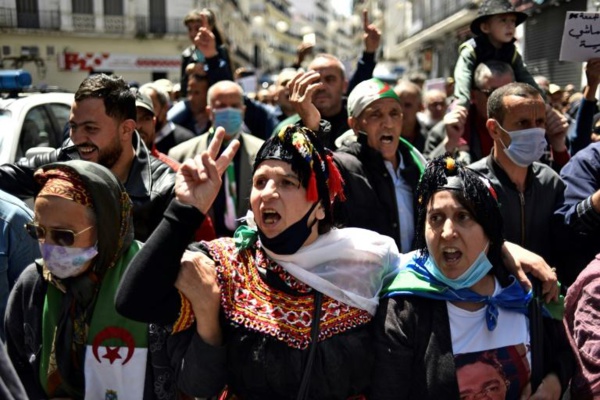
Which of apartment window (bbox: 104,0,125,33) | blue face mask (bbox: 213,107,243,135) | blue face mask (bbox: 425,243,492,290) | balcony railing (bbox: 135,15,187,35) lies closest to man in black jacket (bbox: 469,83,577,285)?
blue face mask (bbox: 425,243,492,290)

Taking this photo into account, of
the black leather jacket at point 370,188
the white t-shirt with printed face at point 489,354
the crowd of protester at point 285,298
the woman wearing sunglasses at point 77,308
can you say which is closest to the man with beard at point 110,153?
the crowd of protester at point 285,298

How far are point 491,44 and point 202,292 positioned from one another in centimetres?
387

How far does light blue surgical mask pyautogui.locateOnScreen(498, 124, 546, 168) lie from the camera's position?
3.72m

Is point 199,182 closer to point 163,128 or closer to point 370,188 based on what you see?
point 370,188

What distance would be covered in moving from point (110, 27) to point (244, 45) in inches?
1611

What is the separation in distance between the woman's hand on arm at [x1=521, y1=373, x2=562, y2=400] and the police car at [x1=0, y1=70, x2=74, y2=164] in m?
4.61

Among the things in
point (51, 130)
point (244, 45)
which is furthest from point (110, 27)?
point (244, 45)

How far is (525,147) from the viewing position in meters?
3.72

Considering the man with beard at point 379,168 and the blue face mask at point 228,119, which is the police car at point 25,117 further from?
the man with beard at point 379,168

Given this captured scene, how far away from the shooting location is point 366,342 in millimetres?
2598

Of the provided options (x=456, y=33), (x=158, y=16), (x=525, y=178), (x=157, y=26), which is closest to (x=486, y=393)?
(x=525, y=178)

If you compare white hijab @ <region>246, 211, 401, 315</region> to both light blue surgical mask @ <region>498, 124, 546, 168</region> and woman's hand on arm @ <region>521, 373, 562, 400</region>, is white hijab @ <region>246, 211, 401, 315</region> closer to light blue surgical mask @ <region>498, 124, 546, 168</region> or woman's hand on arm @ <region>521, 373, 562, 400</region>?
woman's hand on arm @ <region>521, 373, 562, 400</region>

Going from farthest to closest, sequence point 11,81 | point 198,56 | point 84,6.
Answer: point 84,6 → point 198,56 → point 11,81

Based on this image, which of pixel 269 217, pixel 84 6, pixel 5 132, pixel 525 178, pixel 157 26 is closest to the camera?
pixel 269 217
